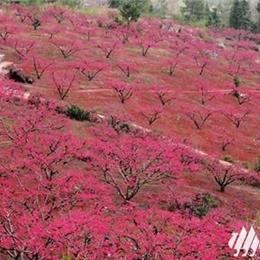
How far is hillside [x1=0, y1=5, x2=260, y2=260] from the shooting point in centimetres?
3162

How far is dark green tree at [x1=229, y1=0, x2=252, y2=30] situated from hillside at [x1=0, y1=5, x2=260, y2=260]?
54.3m

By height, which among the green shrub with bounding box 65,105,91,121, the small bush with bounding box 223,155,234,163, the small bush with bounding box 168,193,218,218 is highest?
the small bush with bounding box 168,193,218,218

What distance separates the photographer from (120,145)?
47.0 meters

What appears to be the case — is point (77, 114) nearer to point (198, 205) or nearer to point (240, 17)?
point (198, 205)

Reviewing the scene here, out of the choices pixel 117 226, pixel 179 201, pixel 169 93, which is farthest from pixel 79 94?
pixel 117 226

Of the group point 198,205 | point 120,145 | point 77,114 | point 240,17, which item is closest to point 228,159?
point 77,114

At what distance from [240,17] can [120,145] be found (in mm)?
148384

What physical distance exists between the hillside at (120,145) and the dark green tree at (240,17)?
2137 inches

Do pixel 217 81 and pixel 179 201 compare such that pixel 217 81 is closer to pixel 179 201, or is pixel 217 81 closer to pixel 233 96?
pixel 233 96

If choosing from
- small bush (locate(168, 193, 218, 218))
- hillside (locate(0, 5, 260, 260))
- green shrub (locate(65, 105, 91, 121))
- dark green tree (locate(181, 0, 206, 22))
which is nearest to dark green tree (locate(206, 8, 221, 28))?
dark green tree (locate(181, 0, 206, 22))

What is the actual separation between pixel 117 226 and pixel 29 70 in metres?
56.4

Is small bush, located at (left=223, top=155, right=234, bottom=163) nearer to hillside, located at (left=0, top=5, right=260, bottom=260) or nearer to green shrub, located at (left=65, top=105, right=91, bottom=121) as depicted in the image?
hillside, located at (left=0, top=5, right=260, bottom=260)

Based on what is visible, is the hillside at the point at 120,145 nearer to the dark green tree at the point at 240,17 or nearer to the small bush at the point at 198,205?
the small bush at the point at 198,205

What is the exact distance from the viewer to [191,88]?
335 ft
